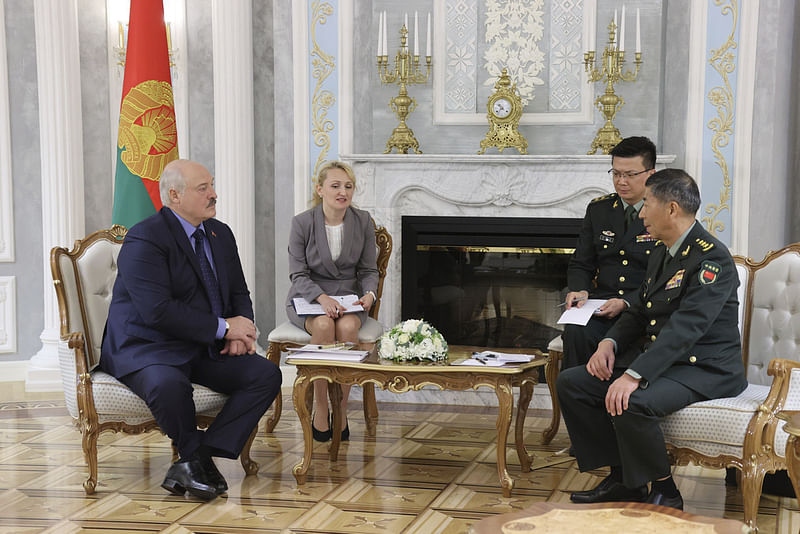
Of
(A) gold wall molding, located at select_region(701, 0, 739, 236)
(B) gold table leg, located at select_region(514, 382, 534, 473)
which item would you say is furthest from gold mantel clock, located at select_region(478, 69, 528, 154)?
(B) gold table leg, located at select_region(514, 382, 534, 473)

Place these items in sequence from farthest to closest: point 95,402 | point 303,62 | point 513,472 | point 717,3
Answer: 1. point 303,62
2. point 717,3
3. point 513,472
4. point 95,402

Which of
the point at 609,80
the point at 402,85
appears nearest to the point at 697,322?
the point at 609,80

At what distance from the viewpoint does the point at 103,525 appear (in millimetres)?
2967

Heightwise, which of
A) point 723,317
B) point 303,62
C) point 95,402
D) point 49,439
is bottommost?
point 49,439

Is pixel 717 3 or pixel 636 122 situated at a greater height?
pixel 717 3

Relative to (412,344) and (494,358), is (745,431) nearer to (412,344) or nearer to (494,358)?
(494,358)

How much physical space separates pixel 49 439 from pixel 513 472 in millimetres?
2273

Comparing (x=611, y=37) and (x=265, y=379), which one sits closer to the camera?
(x=265, y=379)

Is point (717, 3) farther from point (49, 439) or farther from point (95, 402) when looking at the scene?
point (49, 439)

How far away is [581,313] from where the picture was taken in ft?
12.1

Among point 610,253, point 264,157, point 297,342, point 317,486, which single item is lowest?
point 317,486

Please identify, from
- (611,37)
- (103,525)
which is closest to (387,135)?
(611,37)

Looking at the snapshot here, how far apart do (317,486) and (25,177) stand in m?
3.30

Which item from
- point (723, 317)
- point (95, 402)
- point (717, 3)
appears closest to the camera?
point (723, 317)
